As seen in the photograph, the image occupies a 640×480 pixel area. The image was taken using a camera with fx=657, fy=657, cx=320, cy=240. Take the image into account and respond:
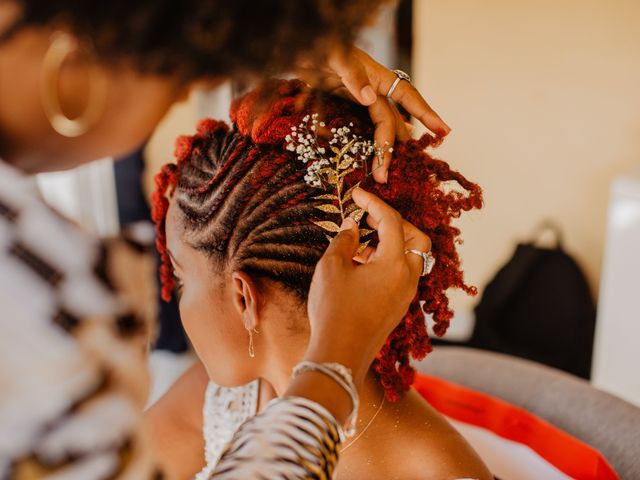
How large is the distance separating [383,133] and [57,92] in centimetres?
52

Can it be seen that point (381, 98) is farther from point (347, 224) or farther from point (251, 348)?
point (251, 348)

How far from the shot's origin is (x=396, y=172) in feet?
3.07

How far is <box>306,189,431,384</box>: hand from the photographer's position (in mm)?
648

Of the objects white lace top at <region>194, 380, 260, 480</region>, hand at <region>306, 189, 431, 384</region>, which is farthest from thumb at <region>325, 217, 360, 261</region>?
white lace top at <region>194, 380, 260, 480</region>

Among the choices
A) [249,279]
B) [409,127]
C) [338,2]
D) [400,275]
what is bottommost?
[249,279]

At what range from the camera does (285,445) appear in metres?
0.56

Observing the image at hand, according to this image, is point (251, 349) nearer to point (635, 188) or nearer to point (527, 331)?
point (635, 188)

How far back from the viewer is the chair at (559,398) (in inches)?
47.8

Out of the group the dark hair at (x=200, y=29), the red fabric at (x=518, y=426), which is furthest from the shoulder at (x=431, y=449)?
the dark hair at (x=200, y=29)

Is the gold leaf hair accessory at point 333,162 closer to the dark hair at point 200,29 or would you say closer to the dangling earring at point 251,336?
the dangling earring at point 251,336

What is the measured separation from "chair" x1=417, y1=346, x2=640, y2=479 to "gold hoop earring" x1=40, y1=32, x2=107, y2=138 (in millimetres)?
1114

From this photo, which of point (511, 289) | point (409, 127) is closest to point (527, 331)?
point (511, 289)

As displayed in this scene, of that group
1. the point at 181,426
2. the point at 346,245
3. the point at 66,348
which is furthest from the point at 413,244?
the point at 181,426

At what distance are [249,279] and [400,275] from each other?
0.31 metres
